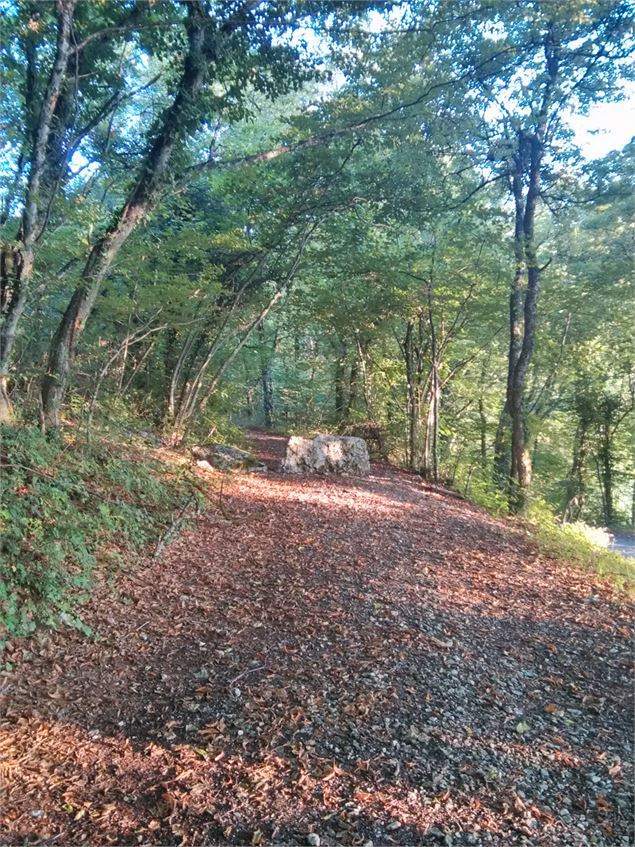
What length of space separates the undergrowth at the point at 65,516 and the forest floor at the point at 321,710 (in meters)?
0.22

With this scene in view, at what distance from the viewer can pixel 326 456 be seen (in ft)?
29.9

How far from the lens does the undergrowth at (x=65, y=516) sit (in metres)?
3.21

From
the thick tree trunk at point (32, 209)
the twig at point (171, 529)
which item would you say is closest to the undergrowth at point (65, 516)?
the twig at point (171, 529)

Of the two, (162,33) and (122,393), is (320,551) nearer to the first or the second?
(122,393)

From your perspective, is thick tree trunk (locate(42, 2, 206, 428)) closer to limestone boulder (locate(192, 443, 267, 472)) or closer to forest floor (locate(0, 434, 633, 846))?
forest floor (locate(0, 434, 633, 846))

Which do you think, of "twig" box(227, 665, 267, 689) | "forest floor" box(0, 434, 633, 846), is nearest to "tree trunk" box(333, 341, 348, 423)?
"forest floor" box(0, 434, 633, 846)

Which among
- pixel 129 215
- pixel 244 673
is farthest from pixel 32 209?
pixel 244 673

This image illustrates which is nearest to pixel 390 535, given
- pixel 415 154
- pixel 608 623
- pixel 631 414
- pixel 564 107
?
pixel 608 623

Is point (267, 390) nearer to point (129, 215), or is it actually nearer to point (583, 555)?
point (129, 215)

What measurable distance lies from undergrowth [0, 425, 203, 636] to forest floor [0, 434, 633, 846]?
221 mm

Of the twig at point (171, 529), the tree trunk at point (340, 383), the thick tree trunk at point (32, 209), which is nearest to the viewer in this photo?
the thick tree trunk at point (32, 209)

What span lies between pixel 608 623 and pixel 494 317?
8.03 m

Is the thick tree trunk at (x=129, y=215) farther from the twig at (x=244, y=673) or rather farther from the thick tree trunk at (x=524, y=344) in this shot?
the thick tree trunk at (x=524, y=344)

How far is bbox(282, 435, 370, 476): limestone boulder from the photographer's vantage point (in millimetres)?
9000
